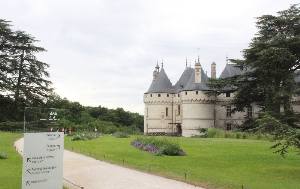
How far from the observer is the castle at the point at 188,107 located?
37000 millimetres

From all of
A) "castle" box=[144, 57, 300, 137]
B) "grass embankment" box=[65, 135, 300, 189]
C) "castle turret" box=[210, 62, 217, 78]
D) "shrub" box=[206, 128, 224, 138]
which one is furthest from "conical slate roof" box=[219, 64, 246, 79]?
"grass embankment" box=[65, 135, 300, 189]

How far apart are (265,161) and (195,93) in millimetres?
24013

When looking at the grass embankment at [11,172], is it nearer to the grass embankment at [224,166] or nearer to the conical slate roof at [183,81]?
the grass embankment at [224,166]

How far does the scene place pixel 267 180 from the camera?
9516mm

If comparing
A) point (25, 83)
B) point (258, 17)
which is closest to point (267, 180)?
point (258, 17)

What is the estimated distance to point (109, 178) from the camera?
962cm

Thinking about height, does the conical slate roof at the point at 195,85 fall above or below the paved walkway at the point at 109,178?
above

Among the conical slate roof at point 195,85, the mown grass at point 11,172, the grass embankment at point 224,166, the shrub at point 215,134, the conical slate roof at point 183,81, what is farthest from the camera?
the conical slate roof at point 183,81

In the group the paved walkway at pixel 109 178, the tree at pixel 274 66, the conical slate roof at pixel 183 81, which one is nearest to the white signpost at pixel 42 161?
the paved walkway at pixel 109 178

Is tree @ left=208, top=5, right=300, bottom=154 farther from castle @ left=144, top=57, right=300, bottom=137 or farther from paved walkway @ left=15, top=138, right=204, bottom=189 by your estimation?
paved walkway @ left=15, top=138, right=204, bottom=189

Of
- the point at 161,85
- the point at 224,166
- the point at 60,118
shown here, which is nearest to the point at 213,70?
the point at 161,85

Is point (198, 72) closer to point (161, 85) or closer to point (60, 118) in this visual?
point (161, 85)

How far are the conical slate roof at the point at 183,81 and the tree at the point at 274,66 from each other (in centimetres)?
997

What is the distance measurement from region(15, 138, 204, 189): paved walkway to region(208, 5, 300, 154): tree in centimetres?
1545
